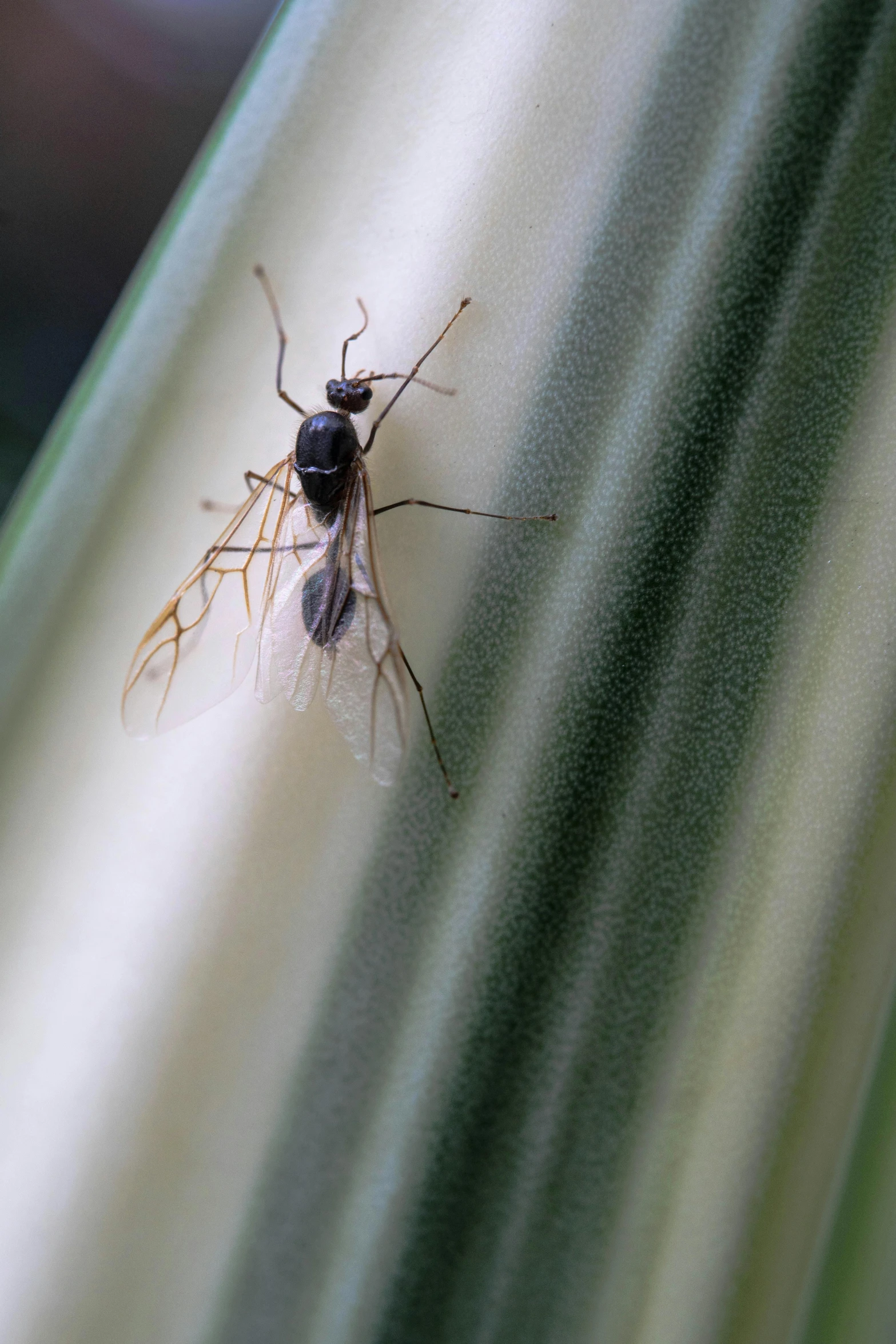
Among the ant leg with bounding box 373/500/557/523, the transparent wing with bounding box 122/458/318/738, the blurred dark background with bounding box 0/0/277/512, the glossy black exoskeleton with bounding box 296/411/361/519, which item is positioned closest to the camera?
the ant leg with bounding box 373/500/557/523

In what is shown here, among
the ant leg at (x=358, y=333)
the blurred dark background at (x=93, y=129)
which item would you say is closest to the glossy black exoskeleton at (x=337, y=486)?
→ the ant leg at (x=358, y=333)

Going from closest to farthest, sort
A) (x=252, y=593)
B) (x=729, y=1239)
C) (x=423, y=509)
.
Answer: (x=729, y=1239) → (x=423, y=509) → (x=252, y=593)

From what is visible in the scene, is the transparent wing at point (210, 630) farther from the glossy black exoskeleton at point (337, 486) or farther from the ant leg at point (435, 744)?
the ant leg at point (435, 744)

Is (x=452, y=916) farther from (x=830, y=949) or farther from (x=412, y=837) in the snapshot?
(x=830, y=949)

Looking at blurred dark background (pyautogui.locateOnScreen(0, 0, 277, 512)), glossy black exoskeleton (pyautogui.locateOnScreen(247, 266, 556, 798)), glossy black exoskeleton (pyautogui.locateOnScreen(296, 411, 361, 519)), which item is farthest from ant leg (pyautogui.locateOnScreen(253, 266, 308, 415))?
blurred dark background (pyautogui.locateOnScreen(0, 0, 277, 512))

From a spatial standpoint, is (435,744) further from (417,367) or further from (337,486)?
(337,486)

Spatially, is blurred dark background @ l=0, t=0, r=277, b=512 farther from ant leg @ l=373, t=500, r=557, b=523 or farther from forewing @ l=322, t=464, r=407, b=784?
ant leg @ l=373, t=500, r=557, b=523

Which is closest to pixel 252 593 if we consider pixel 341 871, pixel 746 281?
pixel 341 871

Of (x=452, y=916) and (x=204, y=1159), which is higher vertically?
(x=452, y=916)
